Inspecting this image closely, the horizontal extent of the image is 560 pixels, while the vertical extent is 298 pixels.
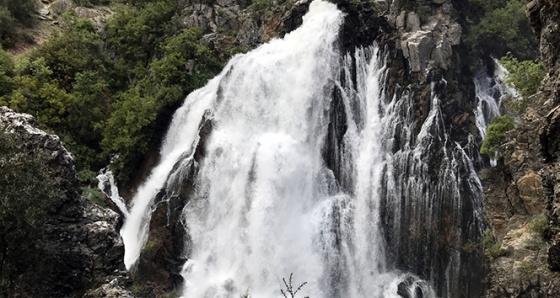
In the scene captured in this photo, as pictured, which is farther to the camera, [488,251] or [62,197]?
[488,251]

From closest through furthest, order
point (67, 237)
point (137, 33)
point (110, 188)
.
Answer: point (67, 237), point (110, 188), point (137, 33)

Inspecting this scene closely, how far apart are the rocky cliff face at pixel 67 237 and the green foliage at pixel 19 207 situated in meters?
0.66

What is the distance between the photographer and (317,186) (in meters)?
24.5

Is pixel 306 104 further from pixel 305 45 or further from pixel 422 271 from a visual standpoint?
pixel 422 271

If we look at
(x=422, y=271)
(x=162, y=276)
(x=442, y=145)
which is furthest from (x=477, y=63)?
(x=162, y=276)

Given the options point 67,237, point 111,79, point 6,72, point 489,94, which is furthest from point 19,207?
point 489,94

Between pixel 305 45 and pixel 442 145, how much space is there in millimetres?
11237

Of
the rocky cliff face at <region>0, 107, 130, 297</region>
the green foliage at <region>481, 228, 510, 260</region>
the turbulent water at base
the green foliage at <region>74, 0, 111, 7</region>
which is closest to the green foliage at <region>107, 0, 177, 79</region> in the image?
the green foliage at <region>74, 0, 111, 7</region>

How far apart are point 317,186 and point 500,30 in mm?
17106

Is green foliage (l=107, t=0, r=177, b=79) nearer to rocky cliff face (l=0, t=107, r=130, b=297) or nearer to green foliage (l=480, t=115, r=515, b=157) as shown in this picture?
rocky cliff face (l=0, t=107, r=130, b=297)

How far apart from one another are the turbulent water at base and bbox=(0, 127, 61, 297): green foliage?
901 cm

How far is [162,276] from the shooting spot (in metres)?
22.4

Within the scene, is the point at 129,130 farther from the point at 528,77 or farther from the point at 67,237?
the point at 528,77

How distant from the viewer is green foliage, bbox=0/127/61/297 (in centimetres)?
1292
